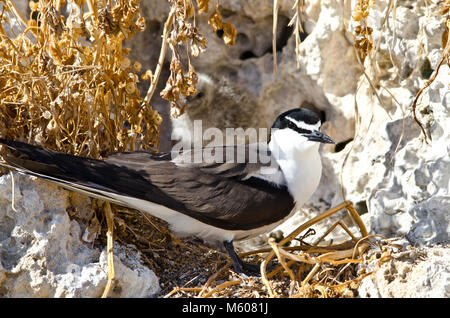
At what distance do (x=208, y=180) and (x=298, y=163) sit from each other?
44cm

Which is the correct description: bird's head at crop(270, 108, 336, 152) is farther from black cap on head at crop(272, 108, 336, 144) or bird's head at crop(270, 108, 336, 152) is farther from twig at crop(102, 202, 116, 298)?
twig at crop(102, 202, 116, 298)

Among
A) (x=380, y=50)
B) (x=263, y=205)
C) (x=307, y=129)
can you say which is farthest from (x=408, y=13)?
(x=263, y=205)

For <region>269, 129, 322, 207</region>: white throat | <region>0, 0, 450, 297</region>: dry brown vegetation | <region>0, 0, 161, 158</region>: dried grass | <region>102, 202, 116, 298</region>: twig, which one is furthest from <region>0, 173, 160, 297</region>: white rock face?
<region>269, 129, 322, 207</region>: white throat

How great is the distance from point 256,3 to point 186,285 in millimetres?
1833

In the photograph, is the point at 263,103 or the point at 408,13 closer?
the point at 408,13

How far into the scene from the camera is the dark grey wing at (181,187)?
265cm

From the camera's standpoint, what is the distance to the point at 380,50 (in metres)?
3.52

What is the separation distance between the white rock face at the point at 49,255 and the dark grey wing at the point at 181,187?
112 mm

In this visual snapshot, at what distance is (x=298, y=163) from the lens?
9.65 ft

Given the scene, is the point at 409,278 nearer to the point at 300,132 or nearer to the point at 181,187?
the point at 300,132

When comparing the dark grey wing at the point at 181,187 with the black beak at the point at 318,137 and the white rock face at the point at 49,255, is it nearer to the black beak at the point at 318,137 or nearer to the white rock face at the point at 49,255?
the white rock face at the point at 49,255

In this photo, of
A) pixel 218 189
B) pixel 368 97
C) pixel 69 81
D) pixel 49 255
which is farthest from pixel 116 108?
pixel 368 97
